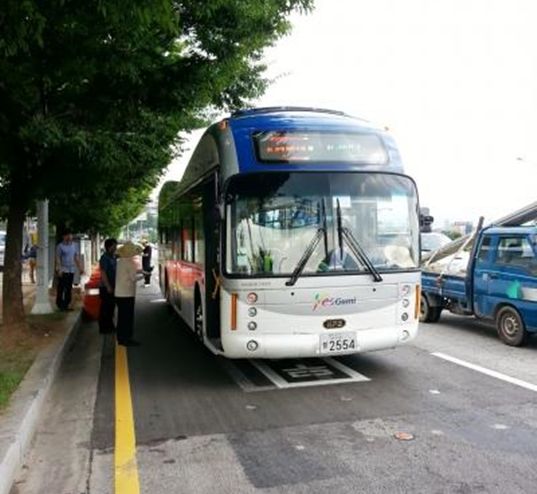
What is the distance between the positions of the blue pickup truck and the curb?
21.9ft

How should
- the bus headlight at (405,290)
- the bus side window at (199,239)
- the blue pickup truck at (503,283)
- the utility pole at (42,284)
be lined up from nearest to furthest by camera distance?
1. the bus headlight at (405,290)
2. the bus side window at (199,239)
3. the blue pickup truck at (503,283)
4. the utility pole at (42,284)

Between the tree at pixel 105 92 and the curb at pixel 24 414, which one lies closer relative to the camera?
the curb at pixel 24 414

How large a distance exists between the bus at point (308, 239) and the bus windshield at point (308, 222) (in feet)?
0.04

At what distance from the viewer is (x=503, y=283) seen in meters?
10.3

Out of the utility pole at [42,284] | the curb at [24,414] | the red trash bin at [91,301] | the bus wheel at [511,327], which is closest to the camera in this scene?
the curb at [24,414]

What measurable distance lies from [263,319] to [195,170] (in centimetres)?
342

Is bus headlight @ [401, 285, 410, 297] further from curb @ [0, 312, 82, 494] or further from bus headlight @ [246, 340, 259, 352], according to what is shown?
curb @ [0, 312, 82, 494]

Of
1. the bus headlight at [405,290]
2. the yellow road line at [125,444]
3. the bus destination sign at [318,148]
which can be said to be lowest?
the yellow road line at [125,444]

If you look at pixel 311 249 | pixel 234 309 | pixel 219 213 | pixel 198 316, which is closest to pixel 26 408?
pixel 234 309

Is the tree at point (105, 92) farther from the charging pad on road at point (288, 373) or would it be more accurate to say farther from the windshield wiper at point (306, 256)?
the charging pad on road at point (288, 373)

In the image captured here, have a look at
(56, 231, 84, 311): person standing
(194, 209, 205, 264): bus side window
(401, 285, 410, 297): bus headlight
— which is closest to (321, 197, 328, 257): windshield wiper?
(401, 285, 410, 297): bus headlight

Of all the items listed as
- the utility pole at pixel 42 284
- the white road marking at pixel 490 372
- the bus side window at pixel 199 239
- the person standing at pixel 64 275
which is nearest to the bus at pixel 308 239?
the bus side window at pixel 199 239

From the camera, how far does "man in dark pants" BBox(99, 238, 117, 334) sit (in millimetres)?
11594

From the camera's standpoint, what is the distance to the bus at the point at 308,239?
24.2 ft
